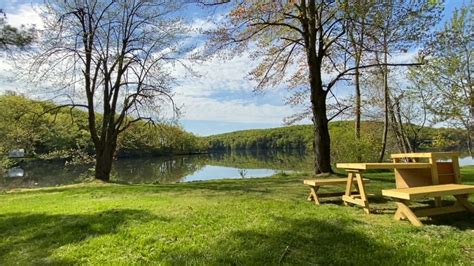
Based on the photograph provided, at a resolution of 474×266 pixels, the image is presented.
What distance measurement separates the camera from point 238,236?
4.40 meters

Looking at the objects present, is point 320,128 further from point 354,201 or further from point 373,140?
point 373,140

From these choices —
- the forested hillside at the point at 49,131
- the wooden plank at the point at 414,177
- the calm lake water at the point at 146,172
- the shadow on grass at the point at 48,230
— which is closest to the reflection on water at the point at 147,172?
Answer: the calm lake water at the point at 146,172

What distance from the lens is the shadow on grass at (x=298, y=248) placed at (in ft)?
11.7

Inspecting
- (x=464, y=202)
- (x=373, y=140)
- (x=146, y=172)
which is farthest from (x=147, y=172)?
(x=464, y=202)

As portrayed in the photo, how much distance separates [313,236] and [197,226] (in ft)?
5.32

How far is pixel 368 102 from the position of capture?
19.6 m

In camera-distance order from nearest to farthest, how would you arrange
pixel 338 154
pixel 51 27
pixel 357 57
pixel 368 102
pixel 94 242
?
pixel 94 242
pixel 357 57
pixel 51 27
pixel 368 102
pixel 338 154

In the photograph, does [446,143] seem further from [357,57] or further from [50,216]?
[50,216]

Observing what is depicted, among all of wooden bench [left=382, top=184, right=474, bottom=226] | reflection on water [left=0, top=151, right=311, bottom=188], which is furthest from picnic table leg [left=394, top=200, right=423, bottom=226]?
reflection on water [left=0, top=151, right=311, bottom=188]

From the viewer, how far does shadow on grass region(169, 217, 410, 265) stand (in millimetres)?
3562

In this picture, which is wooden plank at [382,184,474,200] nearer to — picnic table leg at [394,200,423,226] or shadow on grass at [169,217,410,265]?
picnic table leg at [394,200,423,226]

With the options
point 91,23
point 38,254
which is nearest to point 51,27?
point 91,23

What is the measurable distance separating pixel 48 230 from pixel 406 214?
5220 mm

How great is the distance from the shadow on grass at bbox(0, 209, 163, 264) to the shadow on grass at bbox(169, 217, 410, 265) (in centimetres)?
181
